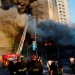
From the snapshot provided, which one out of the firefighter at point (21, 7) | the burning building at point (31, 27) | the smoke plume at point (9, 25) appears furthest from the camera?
the firefighter at point (21, 7)

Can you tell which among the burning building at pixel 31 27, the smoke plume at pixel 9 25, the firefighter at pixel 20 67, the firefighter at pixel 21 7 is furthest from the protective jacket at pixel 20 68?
the firefighter at pixel 21 7

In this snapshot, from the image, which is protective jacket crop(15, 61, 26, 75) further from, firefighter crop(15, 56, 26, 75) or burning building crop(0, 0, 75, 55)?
burning building crop(0, 0, 75, 55)

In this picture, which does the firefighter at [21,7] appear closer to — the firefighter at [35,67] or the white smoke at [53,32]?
the white smoke at [53,32]

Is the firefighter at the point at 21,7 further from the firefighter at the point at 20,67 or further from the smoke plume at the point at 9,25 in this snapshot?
the firefighter at the point at 20,67

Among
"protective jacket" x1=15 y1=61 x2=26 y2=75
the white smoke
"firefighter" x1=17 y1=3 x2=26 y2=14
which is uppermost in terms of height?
"firefighter" x1=17 y1=3 x2=26 y2=14

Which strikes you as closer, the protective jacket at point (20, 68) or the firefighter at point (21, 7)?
the protective jacket at point (20, 68)

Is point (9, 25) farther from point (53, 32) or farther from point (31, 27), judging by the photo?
point (53, 32)

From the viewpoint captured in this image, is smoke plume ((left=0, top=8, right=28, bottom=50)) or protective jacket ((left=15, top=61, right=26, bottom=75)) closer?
protective jacket ((left=15, top=61, right=26, bottom=75))

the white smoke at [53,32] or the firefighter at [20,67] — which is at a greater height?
the white smoke at [53,32]

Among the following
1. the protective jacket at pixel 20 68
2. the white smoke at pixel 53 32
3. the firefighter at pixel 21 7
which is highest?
the firefighter at pixel 21 7

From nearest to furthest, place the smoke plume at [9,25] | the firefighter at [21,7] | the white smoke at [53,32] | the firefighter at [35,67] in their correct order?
the firefighter at [35,67] → the smoke plume at [9,25] → the white smoke at [53,32] → the firefighter at [21,7]

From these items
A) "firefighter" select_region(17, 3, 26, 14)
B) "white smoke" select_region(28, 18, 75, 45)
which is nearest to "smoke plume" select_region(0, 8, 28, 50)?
"white smoke" select_region(28, 18, 75, 45)

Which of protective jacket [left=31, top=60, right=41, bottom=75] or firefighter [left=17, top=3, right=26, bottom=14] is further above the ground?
firefighter [left=17, top=3, right=26, bottom=14]

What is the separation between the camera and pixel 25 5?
52.4 m
